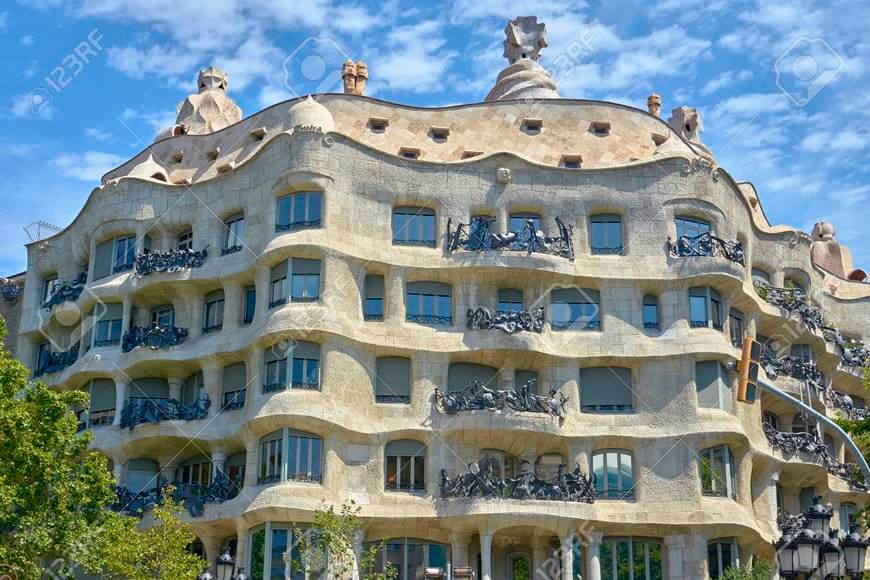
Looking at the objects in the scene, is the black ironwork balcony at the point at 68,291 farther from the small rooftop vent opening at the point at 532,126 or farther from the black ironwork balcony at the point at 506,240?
the small rooftop vent opening at the point at 532,126

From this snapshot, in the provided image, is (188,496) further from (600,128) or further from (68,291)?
(600,128)

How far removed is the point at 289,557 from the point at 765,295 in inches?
818

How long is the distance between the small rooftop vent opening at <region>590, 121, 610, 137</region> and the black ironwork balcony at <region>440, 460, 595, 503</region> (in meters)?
13.9

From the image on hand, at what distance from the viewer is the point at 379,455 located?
41.0 metres

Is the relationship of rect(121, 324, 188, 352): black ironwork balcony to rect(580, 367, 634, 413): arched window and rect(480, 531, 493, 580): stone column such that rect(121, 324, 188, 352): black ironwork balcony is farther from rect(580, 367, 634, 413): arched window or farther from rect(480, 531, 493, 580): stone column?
rect(580, 367, 634, 413): arched window

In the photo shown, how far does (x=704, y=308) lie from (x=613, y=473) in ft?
21.8

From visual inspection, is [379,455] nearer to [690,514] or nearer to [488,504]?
[488,504]

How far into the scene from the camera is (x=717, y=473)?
41.6 metres

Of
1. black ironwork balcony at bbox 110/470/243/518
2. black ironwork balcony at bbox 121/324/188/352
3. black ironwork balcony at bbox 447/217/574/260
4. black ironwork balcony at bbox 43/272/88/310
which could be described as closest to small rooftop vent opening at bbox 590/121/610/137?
black ironwork balcony at bbox 447/217/574/260

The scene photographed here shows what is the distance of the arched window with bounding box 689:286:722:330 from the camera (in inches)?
1710

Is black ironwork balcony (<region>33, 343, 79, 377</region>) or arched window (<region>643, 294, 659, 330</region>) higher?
arched window (<region>643, 294, 659, 330</region>)

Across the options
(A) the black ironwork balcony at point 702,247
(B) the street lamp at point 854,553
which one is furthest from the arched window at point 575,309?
(B) the street lamp at point 854,553

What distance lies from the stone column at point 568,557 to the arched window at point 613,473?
193 cm

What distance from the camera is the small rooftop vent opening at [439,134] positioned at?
47.8 meters
